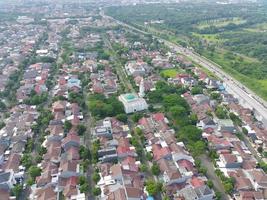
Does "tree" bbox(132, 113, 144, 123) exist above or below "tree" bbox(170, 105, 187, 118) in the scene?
below

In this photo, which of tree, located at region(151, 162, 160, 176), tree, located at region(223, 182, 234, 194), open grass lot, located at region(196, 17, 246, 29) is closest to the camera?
tree, located at region(223, 182, 234, 194)

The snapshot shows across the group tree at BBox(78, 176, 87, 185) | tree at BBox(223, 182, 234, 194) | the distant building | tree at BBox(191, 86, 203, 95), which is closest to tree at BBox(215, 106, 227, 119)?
tree at BBox(191, 86, 203, 95)

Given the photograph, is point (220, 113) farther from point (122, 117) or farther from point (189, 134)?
point (122, 117)

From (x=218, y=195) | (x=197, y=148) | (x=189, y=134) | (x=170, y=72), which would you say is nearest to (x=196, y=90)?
(x=170, y=72)

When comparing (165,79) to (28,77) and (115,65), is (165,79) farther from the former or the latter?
(28,77)

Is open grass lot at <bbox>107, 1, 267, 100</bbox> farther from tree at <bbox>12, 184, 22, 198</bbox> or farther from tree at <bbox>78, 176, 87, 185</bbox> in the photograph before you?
tree at <bbox>12, 184, 22, 198</bbox>

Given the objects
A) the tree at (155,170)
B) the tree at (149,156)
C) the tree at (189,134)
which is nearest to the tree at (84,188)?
the tree at (155,170)

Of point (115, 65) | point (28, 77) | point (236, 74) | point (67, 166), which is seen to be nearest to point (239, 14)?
point (236, 74)
